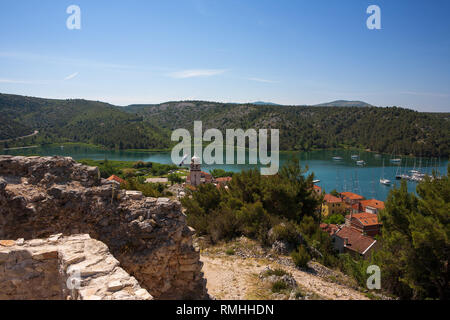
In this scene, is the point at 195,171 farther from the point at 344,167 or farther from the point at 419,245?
the point at 344,167

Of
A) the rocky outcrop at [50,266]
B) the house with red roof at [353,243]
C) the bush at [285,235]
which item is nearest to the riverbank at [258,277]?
the bush at [285,235]

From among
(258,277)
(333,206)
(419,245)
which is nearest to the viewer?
(419,245)

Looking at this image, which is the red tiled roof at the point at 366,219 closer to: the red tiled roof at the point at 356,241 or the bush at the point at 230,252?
the red tiled roof at the point at 356,241

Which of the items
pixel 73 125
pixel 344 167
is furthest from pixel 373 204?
pixel 73 125
